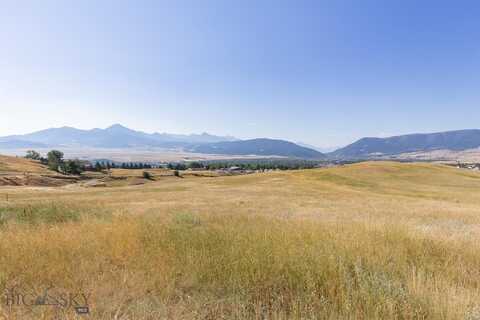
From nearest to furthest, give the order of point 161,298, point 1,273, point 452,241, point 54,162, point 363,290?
point 363,290
point 161,298
point 1,273
point 452,241
point 54,162

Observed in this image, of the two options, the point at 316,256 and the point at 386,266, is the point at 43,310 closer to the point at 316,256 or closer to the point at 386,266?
the point at 316,256

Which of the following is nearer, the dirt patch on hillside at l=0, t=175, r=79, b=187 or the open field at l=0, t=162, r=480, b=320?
the open field at l=0, t=162, r=480, b=320

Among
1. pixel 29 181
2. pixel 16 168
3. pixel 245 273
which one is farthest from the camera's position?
pixel 16 168

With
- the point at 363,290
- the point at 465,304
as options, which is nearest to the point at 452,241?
the point at 465,304

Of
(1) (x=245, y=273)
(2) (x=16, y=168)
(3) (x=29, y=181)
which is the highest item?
(1) (x=245, y=273)

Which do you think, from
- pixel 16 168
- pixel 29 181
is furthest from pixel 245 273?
pixel 16 168

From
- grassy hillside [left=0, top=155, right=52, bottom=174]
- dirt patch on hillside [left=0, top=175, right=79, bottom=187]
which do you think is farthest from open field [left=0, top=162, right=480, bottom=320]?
grassy hillside [left=0, top=155, right=52, bottom=174]

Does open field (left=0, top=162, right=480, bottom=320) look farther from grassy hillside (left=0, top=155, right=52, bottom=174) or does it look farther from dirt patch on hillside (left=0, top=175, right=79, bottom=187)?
grassy hillside (left=0, top=155, right=52, bottom=174)

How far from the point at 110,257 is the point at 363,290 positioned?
3940 millimetres

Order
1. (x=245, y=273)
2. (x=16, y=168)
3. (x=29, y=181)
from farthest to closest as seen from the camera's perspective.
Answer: (x=16, y=168), (x=29, y=181), (x=245, y=273)

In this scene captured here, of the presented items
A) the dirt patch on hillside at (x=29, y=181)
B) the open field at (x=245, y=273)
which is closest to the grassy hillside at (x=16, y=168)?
the dirt patch on hillside at (x=29, y=181)

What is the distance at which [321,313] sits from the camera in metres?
2.89

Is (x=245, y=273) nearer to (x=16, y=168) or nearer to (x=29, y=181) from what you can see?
(x=29, y=181)

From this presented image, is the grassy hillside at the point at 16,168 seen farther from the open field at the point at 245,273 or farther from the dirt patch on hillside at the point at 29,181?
the open field at the point at 245,273
